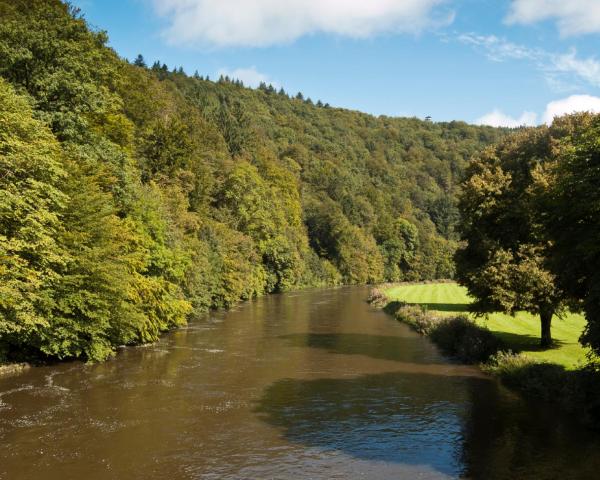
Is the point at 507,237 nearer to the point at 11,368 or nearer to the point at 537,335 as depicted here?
the point at 537,335

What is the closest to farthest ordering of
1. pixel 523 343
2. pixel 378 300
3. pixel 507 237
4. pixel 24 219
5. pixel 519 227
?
pixel 24 219
pixel 519 227
pixel 507 237
pixel 523 343
pixel 378 300

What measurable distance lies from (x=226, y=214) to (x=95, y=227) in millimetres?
49413

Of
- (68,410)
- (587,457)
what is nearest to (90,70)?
(68,410)

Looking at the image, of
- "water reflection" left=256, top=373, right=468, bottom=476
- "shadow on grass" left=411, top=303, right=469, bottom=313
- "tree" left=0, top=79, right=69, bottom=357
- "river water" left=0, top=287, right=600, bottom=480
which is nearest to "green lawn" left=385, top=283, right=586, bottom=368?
"shadow on grass" left=411, top=303, right=469, bottom=313

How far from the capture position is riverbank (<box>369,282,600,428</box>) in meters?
19.8

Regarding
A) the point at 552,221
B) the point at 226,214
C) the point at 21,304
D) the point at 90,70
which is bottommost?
the point at 21,304

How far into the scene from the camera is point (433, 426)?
18938 millimetres

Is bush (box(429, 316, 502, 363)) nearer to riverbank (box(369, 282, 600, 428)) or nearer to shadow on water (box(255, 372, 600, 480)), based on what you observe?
riverbank (box(369, 282, 600, 428))

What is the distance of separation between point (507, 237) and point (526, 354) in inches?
268

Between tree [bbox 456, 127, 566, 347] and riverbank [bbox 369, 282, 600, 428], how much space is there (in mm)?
1944

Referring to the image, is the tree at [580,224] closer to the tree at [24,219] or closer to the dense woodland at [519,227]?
the dense woodland at [519,227]

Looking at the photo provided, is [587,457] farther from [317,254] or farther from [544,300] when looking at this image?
[317,254]

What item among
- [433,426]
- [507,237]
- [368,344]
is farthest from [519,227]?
[433,426]

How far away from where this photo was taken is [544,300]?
2792 cm
